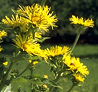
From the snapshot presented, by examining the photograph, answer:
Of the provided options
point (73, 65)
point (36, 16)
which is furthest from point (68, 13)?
point (36, 16)

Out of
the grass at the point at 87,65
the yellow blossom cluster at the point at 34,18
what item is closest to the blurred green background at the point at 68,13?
the grass at the point at 87,65

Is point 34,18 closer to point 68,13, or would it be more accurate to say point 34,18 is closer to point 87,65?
point 87,65

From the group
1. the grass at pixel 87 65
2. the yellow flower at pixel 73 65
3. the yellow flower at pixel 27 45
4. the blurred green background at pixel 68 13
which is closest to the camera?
the yellow flower at pixel 27 45

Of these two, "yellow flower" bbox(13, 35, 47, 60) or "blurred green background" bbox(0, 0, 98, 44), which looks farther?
"blurred green background" bbox(0, 0, 98, 44)

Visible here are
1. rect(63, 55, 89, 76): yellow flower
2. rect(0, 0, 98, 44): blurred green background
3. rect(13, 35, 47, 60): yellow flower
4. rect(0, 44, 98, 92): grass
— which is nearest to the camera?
rect(13, 35, 47, 60): yellow flower

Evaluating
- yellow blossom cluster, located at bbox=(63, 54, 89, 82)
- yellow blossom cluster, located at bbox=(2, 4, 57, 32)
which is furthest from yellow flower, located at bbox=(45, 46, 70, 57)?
yellow blossom cluster, located at bbox=(2, 4, 57, 32)

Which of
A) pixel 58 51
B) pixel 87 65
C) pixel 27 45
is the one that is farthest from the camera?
pixel 87 65

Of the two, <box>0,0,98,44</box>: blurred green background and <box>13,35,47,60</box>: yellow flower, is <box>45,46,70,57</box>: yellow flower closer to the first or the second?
<box>13,35,47,60</box>: yellow flower

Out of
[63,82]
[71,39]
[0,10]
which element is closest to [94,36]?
[71,39]

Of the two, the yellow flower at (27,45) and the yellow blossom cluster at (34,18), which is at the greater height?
the yellow blossom cluster at (34,18)

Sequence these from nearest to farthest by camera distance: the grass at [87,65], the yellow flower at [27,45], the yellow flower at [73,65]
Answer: the yellow flower at [27,45], the yellow flower at [73,65], the grass at [87,65]

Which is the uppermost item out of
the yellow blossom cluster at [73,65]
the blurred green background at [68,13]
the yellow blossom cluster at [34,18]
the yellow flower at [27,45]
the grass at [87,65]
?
the blurred green background at [68,13]

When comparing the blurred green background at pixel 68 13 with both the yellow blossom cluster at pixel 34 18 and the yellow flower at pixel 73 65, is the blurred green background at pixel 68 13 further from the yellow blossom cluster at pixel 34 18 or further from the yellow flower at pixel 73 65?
the yellow blossom cluster at pixel 34 18

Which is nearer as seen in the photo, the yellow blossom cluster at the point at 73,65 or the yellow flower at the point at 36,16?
the yellow flower at the point at 36,16
